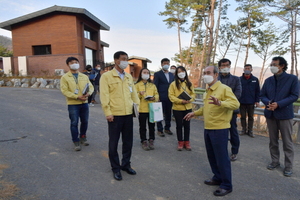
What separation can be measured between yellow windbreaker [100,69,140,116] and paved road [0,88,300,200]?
1.12 metres

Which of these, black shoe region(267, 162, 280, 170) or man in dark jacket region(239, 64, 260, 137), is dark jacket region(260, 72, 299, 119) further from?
man in dark jacket region(239, 64, 260, 137)

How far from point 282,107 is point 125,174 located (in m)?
3.00

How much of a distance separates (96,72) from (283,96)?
26.8ft

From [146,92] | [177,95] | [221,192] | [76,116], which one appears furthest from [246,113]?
[76,116]

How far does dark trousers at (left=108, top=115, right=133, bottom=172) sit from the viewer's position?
349 centimetres

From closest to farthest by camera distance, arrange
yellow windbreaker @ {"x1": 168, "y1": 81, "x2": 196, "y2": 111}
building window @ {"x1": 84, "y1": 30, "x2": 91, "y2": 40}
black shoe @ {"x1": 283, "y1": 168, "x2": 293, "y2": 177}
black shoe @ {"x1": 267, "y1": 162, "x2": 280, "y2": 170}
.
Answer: black shoe @ {"x1": 283, "y1": 168, "x2": 293, "y2": 177} < black shoe @ {"x1": 267, "y1": 162, "x2": 280, "y2": 170} < yellow windbreaker @ {"x1": 168, "y1": 81, "x2": 196, "y2": 111} < building window @ {"x1": 84, "y1": 30, "x2": 91, "y2": 40}

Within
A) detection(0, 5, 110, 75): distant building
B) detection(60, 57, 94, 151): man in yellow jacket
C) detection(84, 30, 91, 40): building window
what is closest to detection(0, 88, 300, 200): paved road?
detection(60, 57, 94, 151): man in yellow jacket

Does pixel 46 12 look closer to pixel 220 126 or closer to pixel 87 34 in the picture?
pixel 87 34

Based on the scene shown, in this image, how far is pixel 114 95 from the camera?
137 inches

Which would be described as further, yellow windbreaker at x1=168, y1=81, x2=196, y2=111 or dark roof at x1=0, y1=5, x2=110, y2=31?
dark roof at x1=0, y1=5, x2=110, y2=31

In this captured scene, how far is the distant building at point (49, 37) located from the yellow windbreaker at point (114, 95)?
1832 cm

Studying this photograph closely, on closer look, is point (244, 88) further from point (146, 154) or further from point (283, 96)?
point (146, 154)

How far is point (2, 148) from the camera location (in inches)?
180

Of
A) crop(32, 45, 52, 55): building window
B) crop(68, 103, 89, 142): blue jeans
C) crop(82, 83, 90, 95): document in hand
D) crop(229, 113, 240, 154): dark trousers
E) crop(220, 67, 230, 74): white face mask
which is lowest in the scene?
crop(229, 113, 240, 154): dark trousers
